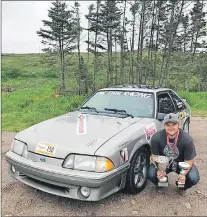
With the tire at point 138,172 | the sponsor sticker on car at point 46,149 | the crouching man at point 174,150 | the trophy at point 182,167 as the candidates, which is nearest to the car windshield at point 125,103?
the tire at point 138,172

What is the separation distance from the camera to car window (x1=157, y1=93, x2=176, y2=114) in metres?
4.95

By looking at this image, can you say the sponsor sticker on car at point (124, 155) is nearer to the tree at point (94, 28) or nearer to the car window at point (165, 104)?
the car window at point (165, 104)

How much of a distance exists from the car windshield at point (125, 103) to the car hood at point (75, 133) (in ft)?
1.03

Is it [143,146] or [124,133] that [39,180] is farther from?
[143,146]

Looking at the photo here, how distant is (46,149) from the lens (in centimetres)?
338

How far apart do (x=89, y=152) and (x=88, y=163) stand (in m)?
0.13

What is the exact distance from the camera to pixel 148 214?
3.28 meters

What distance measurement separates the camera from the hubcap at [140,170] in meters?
3.81

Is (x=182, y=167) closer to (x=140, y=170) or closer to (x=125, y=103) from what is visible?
(x=140, y=170)

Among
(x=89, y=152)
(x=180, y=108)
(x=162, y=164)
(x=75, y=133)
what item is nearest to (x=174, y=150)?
(x=162, y=164)

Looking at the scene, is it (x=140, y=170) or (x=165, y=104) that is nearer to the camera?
(x=140, y=170)

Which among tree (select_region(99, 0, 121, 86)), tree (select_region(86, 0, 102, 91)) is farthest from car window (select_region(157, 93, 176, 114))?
tree (select_region(86, 0, 102, 91))

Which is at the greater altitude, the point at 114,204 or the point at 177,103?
the point at 177,103

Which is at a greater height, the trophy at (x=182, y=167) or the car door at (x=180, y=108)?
the car door at (x=180, y=108)
